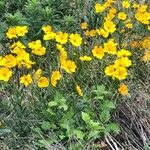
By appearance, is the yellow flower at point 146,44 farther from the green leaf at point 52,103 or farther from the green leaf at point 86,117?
the green leaf at point 52,103

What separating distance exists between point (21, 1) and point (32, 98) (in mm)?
1344

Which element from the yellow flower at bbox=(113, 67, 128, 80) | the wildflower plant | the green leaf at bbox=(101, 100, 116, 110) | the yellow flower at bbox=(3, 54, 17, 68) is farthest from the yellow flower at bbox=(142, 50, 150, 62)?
the yellow flower at bbox=(3, 54, 17, 68)

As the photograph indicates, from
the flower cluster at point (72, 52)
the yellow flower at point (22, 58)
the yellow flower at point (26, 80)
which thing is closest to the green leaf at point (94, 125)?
the flower cluster at point (72, 52)

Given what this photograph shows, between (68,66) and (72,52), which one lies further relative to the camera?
(72,52)

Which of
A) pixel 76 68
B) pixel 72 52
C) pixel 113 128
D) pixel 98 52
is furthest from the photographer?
pixel 72 52

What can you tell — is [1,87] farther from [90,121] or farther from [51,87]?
[90,121]

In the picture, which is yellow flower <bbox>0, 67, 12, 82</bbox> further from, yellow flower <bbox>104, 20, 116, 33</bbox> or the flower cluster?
yellow flower <bbox>104, 20, 116, 33</bbox>

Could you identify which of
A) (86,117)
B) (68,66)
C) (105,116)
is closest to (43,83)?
(68,66)

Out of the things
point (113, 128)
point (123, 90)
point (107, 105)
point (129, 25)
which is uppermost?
point (129, 25)

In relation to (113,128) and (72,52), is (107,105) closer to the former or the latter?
(113,128)

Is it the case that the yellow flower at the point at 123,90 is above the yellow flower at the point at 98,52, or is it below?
below

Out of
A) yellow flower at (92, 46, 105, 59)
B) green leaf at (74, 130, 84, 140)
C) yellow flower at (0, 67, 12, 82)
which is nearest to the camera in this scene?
green leaf at (74, 130, 84, 140)

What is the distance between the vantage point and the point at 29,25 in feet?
13.5

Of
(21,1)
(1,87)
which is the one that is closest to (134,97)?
(1,87)
